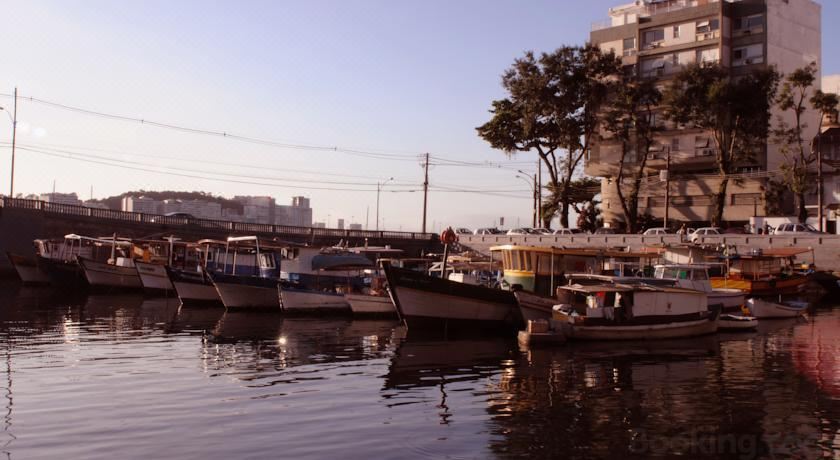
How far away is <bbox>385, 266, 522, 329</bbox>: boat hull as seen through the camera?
31.2 meters

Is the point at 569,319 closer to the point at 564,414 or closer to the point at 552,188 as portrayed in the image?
the point at 564,414

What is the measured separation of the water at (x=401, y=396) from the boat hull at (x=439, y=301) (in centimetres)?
157

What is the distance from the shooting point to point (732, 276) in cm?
4800

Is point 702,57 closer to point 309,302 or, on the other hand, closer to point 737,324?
point 737,324

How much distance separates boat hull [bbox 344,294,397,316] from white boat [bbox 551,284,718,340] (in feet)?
33.8

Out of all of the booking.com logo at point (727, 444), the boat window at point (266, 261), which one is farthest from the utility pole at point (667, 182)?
the booking.com logo at point (727, 444)

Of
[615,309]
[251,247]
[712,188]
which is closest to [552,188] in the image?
[712,188]

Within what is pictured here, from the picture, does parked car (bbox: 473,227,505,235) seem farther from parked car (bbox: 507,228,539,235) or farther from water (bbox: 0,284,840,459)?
water (bbox: 0,284,840,459)

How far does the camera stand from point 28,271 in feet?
196

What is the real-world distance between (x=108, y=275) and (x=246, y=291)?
1925 cm

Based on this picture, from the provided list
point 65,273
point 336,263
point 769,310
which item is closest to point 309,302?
point 336,263

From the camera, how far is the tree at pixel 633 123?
7294 cm

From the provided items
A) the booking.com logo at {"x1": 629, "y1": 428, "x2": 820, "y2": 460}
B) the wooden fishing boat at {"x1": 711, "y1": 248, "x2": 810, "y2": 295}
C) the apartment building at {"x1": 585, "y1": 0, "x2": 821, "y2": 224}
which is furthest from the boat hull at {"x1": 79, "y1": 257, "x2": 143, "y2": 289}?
the apartment building at {"x1": 585, "y1": 0, "x2": 821, "y2": 224}

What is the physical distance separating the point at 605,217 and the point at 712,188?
42.4 ft
